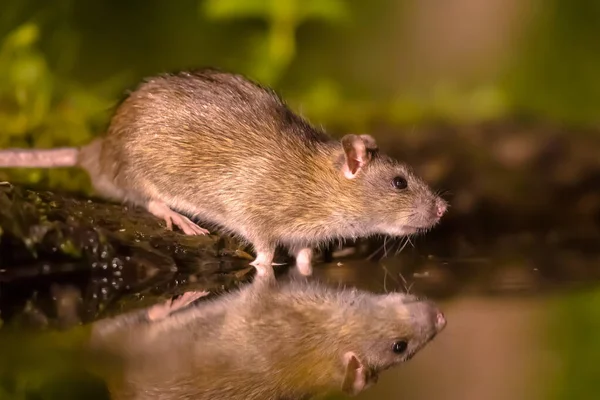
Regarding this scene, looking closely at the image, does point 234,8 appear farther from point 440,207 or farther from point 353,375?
point 353,375

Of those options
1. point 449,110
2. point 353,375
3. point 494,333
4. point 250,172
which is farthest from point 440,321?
point 449,110

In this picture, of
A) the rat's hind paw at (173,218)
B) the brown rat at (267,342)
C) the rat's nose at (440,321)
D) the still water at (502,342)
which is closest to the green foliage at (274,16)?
the rat's hind paw at (173,218)

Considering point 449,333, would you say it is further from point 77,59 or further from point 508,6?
point 508,6

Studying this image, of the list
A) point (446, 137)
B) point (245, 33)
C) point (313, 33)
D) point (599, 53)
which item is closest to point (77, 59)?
point (245, 33)

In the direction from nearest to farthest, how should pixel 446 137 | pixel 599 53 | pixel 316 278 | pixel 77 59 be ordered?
pixel 316 278 < pixel 446 137 < pixel 77 59 < pixel 599 53

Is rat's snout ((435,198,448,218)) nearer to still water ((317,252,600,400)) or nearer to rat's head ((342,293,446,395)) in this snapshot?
still water ((317,252,600,400))

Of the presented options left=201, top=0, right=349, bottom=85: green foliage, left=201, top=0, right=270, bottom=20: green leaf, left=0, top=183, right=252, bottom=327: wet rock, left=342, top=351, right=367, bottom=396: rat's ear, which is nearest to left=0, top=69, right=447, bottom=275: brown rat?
left=0, top=183, right=252, bottom=327: wet rock

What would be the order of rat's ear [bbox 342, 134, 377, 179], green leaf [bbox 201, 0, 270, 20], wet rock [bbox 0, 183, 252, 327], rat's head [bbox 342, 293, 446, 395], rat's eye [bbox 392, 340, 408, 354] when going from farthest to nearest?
1. green leaf [bbox 201, 0, 270, 20]
2. rat's ear [bbox 342, 134, 377, 179]
3. wet rock [bbox 0, 183, 252, 327]
4. rat's eye [bbox 392, 340, 408, 354]
5. rat's head [bbox 342, 293, 446, 395]

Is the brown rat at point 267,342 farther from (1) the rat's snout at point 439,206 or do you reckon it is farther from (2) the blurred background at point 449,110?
(1) the rat's snout at point 439,206
